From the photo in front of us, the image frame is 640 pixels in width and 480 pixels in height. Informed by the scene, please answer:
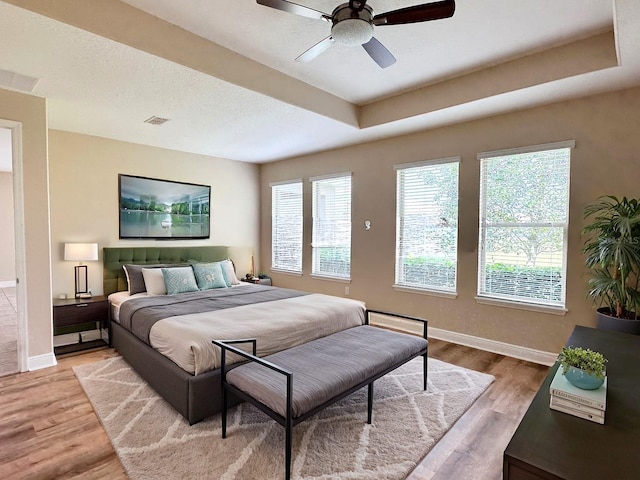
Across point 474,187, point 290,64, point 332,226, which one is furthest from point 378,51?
point 332,226

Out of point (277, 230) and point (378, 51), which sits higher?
point (378, 51)

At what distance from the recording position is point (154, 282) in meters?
4.30

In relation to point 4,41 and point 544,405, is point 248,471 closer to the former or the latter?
point 544,405

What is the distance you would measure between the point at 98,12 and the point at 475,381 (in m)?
4.26

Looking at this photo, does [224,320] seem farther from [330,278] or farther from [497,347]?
[497,347]

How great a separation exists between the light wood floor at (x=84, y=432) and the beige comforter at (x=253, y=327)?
2.34 feet

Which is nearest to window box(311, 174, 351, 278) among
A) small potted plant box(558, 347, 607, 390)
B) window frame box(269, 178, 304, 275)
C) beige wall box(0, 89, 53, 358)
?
window frame box(269, 178, 304, 275)

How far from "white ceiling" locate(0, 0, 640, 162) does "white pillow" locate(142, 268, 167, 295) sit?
73.5 inches

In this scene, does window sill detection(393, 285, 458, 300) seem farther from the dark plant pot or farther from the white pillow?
the white pillow

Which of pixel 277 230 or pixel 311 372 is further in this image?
pixel 277 230

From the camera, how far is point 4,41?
236 centimetres

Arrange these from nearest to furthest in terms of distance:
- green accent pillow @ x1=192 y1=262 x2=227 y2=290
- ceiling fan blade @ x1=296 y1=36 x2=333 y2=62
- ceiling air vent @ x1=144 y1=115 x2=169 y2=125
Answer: ceiling fan blade @ x1=296 y1=36 x2=333 y2=62 < ceiling air vent @ x1=144 y1=115 x2=169 y2=125 < green accent pillow @ x1=192 y1=262 x2=227 y2=290

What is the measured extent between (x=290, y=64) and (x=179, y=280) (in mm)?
2920

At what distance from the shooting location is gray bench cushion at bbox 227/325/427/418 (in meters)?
1.98
